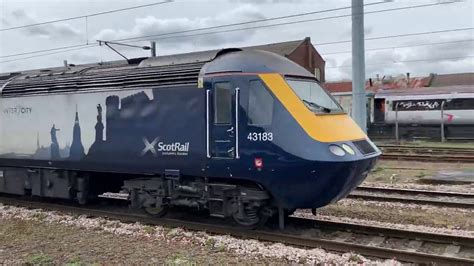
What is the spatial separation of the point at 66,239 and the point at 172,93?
9.81 feet

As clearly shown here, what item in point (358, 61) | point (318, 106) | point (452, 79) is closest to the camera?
point (318, 106)

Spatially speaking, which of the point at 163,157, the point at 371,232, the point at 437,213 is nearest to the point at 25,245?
the point at 163,157

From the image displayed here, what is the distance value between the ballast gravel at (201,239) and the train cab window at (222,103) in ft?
6.20

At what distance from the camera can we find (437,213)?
33.5 ft

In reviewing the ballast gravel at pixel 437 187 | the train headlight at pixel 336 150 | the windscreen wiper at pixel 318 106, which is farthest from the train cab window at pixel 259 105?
the ballast gravel at pixel 437 187

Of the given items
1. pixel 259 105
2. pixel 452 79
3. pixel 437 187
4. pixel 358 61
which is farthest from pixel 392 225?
pixel 452 79

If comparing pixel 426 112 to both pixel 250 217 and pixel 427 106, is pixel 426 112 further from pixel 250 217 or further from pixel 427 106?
pixel 250 217

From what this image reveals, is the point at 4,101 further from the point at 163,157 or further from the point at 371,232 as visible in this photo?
the point at 371,232

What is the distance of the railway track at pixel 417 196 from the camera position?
35.9ft

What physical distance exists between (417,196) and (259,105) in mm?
5865

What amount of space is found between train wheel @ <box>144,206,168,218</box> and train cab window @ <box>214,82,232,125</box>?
2237 millimetres

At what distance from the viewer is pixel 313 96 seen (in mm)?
8617

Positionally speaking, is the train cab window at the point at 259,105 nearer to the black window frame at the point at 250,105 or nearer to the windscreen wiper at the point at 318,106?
the black window frame at the point at 250,105

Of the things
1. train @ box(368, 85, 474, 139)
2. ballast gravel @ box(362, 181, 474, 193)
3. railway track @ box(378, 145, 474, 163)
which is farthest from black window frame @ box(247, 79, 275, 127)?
train @ box(368, 85, 474, 139)
